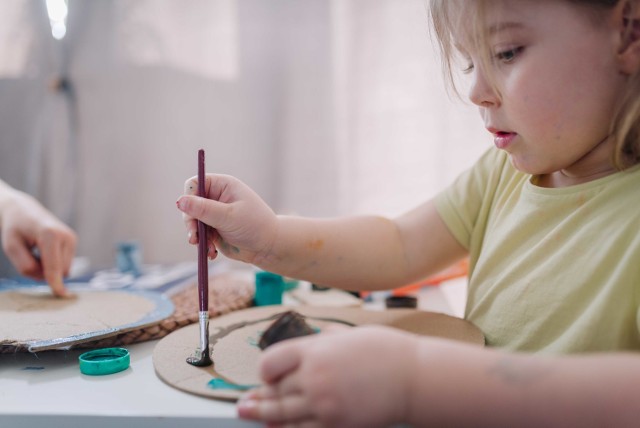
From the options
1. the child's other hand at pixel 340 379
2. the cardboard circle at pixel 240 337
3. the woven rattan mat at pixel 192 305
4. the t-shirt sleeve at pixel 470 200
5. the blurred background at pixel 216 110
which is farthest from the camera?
the blurred background at pixel 216 110

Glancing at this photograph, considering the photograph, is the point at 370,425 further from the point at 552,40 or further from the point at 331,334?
the point at 552,40

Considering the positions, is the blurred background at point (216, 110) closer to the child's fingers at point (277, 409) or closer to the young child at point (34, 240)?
the young child at point (34, 240)

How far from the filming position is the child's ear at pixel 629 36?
1.62 feet

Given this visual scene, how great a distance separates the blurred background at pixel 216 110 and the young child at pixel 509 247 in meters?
0.49

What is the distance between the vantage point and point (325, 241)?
671 mm

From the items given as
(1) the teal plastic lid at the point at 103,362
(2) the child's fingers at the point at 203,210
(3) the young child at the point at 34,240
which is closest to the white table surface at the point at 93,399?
(1) the teal plastic lid at the point at 103,362

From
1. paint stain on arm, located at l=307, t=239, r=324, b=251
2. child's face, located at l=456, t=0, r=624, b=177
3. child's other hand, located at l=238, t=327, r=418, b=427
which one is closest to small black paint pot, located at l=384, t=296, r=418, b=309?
paint stain on arm, located at l=307, t=239, r=324, b=251

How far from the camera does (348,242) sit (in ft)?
2.25

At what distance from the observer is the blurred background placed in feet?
3.87

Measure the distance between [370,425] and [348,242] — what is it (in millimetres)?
361

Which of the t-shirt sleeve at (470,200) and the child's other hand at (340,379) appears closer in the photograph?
the child's other hand at (340,379)

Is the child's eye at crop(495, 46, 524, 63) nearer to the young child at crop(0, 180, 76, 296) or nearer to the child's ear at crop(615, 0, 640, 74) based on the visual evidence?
the child's ear at crop(615, 0, 640, 74)

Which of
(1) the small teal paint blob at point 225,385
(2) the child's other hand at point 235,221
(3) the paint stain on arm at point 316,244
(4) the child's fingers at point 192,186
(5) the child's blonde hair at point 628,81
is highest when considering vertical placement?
(5) the child's blonde hair at point 628,81

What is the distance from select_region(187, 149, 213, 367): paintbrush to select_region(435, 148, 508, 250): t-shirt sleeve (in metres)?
0.34
